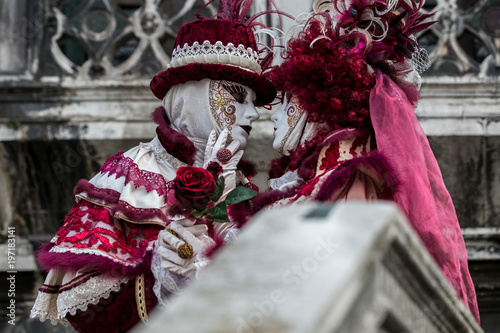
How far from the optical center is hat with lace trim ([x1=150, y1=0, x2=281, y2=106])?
3.27 m

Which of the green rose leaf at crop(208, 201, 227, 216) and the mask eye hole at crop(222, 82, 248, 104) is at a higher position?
the mask eye hole at crop(222, 82, 248, 104)

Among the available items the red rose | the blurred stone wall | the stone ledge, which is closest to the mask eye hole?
the red rose

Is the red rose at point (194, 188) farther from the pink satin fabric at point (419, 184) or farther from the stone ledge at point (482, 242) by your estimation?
the stone ledge at point (482, 242)

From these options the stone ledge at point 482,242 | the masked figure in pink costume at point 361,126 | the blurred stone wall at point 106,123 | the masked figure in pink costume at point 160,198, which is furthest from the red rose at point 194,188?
the stone ledge at point 482,242

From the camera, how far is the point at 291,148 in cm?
300

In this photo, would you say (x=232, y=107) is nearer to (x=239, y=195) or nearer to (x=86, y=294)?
(x=239, y=195)

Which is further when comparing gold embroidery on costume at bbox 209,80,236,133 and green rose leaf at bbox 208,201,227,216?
gold embroidery on costume at bbox 209,80,236,133

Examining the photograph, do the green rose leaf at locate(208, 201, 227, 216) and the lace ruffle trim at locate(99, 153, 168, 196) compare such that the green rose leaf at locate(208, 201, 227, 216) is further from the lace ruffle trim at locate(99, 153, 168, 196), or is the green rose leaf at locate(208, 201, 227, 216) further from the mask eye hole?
the mask eye hole

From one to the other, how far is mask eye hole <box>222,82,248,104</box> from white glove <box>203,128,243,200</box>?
9.2 inches

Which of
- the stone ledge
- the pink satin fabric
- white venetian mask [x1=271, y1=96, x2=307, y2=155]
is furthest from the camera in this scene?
the stone ledge

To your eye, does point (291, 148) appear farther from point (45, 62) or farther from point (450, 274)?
point (45, 62)

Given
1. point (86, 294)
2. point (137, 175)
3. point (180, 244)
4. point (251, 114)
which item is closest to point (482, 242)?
point (251, 114)

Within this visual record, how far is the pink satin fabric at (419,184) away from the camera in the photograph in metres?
2.62

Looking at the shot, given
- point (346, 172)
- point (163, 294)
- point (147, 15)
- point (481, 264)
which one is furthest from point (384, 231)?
point (147, 15)
